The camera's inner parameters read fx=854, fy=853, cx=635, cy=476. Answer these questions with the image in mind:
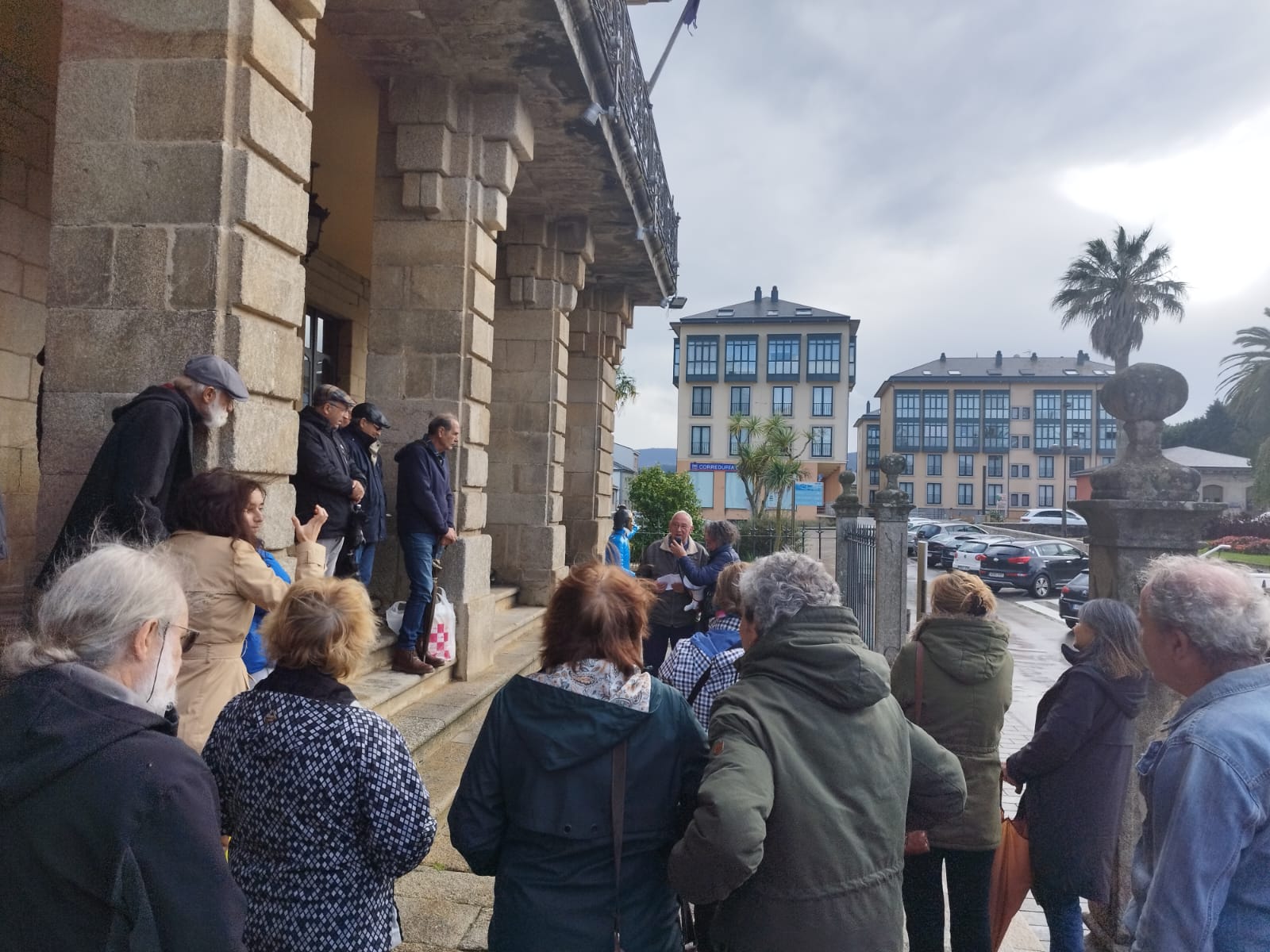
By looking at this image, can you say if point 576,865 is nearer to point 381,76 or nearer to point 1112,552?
point 1112,552

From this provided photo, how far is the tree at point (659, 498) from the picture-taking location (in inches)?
885

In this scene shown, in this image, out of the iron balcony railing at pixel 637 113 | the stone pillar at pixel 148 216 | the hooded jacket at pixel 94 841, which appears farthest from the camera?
the iron balcony railing at pixel 637 113

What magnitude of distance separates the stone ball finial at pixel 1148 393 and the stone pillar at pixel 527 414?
6.49 metres

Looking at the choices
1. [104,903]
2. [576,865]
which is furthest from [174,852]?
[576,865]

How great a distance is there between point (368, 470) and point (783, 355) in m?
56.5

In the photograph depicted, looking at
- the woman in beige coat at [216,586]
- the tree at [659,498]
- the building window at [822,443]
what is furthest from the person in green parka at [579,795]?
the building window at [822,443]

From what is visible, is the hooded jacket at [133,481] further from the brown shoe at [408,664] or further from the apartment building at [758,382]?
the apartment building at [758,382]

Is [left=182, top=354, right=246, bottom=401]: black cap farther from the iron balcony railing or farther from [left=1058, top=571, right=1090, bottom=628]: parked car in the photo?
[left=1058, top=571, right=1090, bottom=628]: parked car

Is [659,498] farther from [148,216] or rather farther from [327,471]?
[148,216]

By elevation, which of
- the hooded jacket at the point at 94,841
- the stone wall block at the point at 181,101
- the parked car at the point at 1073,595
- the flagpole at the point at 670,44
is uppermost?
the flagpole at the point at 670,44

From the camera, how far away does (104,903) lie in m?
1.40

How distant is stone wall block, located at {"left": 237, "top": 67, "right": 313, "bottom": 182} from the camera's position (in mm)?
3744

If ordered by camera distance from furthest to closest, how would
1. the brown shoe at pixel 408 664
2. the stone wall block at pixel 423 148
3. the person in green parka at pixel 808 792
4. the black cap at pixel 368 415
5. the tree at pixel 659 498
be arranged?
1. the tree at pixel 659 498
2. the stone wall block at pixel 423 148
3. the brown shoe at pixel 408 664
4. the black cap at pixel 368 415
5. the person in green parka at pixel 808 792

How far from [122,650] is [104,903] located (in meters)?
0.42
